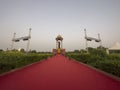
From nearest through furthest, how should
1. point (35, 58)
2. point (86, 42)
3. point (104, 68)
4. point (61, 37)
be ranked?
point (104, 68)
point (35, 58)
point (86, 42)
point (61, 37)

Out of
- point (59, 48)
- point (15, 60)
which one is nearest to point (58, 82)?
point (15, 60)

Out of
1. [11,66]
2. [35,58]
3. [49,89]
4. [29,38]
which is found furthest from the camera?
[29,38]

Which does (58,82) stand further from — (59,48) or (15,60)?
(59,48)

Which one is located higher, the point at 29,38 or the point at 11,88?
the point at 29,38

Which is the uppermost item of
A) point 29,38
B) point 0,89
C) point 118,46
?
point 29,38

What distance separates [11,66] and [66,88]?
6.56 metres

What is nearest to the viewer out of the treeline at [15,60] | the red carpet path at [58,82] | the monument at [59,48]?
the red carpet path at [58,82]

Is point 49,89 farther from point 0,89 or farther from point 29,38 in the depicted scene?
point 29,38

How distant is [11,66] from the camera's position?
830 centimetres

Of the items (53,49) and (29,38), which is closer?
(29,38)

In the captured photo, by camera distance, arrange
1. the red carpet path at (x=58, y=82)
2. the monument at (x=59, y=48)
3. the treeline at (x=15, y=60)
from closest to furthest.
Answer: the red carpet path at (x=58, y=82) < the treeline at (x=15, y=60) < the monument at (x=59, y=48)

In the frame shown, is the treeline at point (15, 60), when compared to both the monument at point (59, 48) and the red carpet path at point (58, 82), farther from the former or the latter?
the monument at point (59, 48)

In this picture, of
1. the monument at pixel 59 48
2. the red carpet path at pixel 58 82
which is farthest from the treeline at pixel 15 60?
the monument at pixel 59 48

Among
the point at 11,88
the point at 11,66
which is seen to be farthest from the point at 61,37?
the point at 11,88
